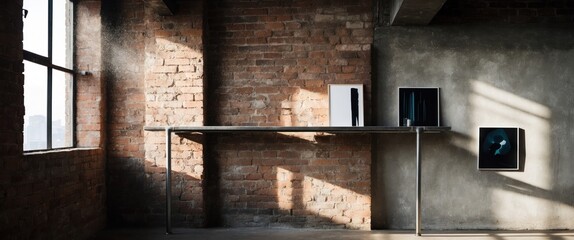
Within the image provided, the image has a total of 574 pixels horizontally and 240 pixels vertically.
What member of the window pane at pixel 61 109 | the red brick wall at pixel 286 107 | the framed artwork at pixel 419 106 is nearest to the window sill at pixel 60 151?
the window pane at pixel 61 109

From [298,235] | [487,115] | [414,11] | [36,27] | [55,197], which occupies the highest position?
[414,11]

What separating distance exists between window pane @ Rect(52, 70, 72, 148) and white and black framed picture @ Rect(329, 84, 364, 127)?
9.45 feet

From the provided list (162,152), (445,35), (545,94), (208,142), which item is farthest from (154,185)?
(545,94)

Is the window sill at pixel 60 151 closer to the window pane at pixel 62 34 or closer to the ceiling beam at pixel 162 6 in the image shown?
the window pane at pixel 62 34

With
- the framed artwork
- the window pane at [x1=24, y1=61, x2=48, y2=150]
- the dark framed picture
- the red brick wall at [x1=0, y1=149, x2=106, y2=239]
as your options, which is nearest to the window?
the window pane at [x1=24, y1=61, x2=48, y2=150]

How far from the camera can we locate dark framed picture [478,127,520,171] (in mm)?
4957

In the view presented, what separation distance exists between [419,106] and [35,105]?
13.0 ft

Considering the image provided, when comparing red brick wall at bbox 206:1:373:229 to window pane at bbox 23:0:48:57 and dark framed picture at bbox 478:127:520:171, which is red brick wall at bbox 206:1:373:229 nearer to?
dark framed picture at bbox 478:127:520:171

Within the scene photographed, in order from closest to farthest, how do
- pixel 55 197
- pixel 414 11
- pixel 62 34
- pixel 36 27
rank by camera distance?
pixel 55 197, pixel 36 27, pixel 414 11, pixel 62 34

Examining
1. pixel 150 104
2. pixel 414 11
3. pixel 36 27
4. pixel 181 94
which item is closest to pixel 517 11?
pixel 414 11

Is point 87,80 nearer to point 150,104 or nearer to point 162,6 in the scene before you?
point 150,104

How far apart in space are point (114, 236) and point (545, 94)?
502 cm

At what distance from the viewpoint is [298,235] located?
4703 mm

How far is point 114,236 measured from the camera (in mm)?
4656
